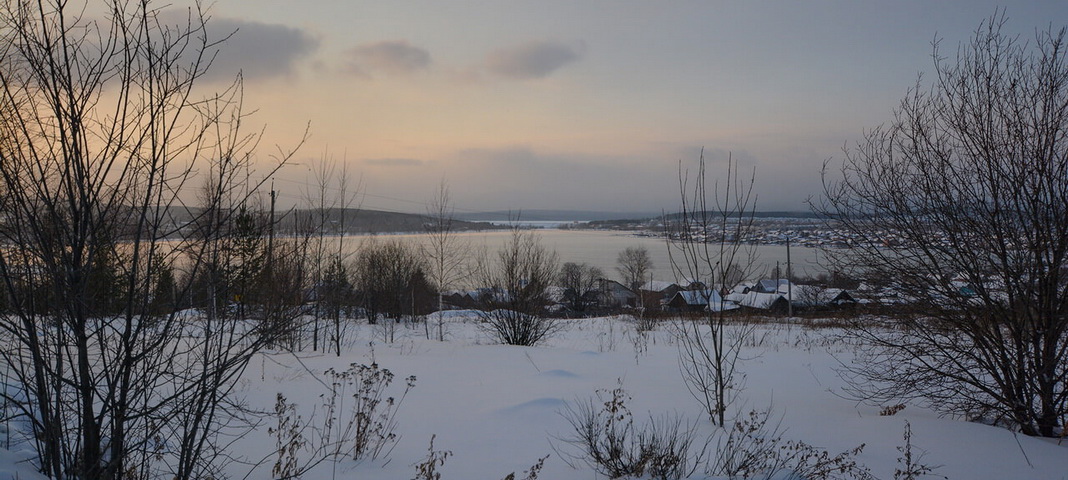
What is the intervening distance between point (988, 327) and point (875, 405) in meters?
1.77

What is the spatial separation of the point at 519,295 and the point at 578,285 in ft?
96.1

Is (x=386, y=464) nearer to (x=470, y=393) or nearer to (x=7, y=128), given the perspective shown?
(x=470, y=393)

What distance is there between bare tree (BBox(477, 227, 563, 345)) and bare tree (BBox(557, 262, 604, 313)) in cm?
1906

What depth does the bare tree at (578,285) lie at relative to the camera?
124 feet

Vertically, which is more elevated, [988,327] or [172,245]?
[172,245]

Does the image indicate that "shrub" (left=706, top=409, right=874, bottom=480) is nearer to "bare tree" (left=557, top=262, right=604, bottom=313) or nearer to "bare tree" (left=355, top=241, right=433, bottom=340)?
"bare tree" (left=557, top=262, right=604, bottom=313)

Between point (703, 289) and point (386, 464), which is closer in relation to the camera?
point (386, 464)

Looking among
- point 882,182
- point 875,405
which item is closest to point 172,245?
point 882,182

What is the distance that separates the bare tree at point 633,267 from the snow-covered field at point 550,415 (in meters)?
36.1

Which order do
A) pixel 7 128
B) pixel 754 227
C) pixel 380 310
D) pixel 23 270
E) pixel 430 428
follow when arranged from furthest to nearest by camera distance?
pixel 380 310, pixel 754 227, pixel 430 428, pixel 23 270, pixel 7 128

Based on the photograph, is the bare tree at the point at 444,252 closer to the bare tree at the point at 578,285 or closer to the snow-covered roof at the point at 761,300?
the bare tree at the point at 578,285

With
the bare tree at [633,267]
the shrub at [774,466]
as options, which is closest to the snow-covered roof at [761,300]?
the bare tree at [633,267]

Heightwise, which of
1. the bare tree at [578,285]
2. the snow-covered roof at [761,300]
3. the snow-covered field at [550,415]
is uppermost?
the snow-covered field at [550,415]

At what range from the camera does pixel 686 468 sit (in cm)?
451
